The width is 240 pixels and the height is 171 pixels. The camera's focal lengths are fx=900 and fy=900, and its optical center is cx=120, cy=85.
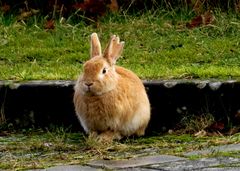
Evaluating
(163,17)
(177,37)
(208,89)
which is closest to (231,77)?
(208,89)

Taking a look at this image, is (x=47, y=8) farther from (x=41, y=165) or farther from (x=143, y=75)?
(x=41, y=165)

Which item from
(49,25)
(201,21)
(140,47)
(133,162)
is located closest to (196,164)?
(133,162)

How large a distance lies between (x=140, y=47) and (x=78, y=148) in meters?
3.24

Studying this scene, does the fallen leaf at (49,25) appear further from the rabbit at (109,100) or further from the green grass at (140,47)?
the rabbit at (109,100)

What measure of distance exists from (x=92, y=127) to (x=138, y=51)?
2.59 m

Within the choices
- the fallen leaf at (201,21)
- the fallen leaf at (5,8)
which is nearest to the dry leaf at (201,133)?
the fallen leaf at (201,21)

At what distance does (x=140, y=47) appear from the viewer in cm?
939

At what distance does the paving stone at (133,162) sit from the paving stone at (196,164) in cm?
12

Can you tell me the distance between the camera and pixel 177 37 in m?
9.59

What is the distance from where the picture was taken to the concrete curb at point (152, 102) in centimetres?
729

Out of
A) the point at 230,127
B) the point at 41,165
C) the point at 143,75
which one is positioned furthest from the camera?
the point at 143,75

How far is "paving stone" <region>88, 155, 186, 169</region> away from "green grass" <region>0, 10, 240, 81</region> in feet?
6.85

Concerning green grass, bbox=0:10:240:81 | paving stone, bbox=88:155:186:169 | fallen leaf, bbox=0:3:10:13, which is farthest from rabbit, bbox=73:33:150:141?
fallen leaf, bbox=0:3:10:13

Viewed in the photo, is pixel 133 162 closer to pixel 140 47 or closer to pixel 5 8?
pixel 140 47
